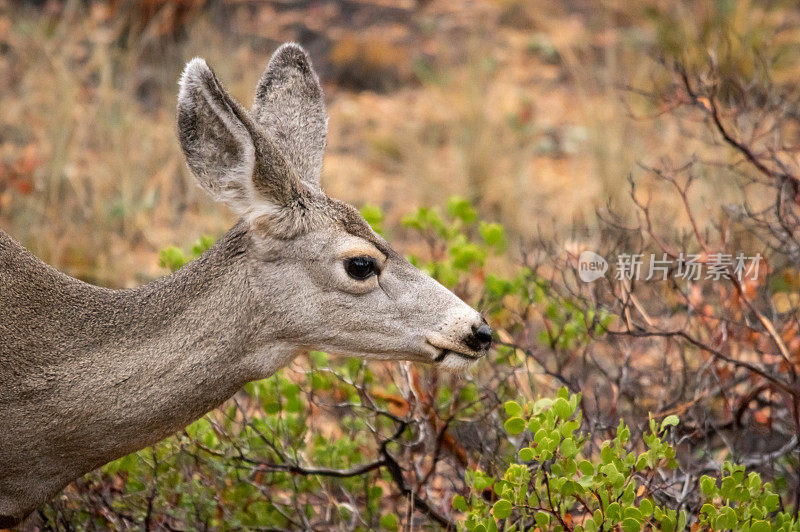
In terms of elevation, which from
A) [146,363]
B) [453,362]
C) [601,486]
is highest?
[146,363]

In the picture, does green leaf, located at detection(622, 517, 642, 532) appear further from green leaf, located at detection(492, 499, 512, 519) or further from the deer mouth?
the deer mouth

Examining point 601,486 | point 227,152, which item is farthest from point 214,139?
point 601,486

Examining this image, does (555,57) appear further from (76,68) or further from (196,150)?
(196,150)

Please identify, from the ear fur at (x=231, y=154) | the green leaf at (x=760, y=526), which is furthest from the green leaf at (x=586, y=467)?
the ear fur at (x=231, y=154)

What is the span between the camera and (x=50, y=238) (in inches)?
275

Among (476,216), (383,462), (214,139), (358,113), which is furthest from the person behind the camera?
(358,113)

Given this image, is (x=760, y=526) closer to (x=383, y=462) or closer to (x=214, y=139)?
(x=383, y=462)

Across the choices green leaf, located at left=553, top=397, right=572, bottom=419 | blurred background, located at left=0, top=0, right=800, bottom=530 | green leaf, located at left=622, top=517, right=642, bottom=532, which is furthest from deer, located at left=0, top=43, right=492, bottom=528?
green leaf, located at left=622, top=517, right=642, bottom=532

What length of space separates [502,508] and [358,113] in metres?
8.36

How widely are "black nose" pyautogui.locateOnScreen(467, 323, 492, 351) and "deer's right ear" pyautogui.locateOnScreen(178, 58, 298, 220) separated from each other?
79 cm

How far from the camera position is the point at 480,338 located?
3428 millimetres

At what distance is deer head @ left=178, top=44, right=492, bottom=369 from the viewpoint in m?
3.38

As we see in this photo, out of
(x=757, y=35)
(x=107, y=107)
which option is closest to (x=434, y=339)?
(x=107, y=107)

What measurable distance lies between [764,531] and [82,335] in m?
2.30
